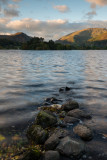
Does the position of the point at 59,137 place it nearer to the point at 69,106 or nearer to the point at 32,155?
the point at 32,155

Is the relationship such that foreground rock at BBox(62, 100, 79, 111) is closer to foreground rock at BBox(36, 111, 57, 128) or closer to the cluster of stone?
the cluster of stone

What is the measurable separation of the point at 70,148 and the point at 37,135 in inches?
67.3

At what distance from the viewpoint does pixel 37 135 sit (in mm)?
7219

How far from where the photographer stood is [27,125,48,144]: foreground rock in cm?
712

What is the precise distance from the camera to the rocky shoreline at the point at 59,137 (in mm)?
6133

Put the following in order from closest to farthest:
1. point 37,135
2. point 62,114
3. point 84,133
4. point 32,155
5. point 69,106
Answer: point 32,155 < point 37,135 < point 84,133 < point 62,114 < point 69,106

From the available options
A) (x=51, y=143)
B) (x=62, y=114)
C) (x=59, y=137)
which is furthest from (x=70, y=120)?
(x=51, y=143)

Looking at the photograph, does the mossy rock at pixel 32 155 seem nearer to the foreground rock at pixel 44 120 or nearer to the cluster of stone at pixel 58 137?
the cluster of stone at pixel 58 137

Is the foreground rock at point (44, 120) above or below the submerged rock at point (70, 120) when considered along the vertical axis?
above

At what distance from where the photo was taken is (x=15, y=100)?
44.2 ft

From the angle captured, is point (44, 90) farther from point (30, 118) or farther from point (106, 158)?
point (106, 158)

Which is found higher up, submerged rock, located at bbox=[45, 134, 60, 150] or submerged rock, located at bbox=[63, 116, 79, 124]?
submerged rock, located at bbox=[45, 134, 60, 150]

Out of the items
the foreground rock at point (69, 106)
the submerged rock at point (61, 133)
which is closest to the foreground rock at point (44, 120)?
the submerged rock at point (61, 133)

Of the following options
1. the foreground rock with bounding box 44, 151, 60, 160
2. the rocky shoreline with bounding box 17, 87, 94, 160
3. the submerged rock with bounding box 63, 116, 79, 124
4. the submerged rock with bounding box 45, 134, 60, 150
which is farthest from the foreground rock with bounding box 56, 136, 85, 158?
the submerged rock with bounding box 63, 116, 79, 124
